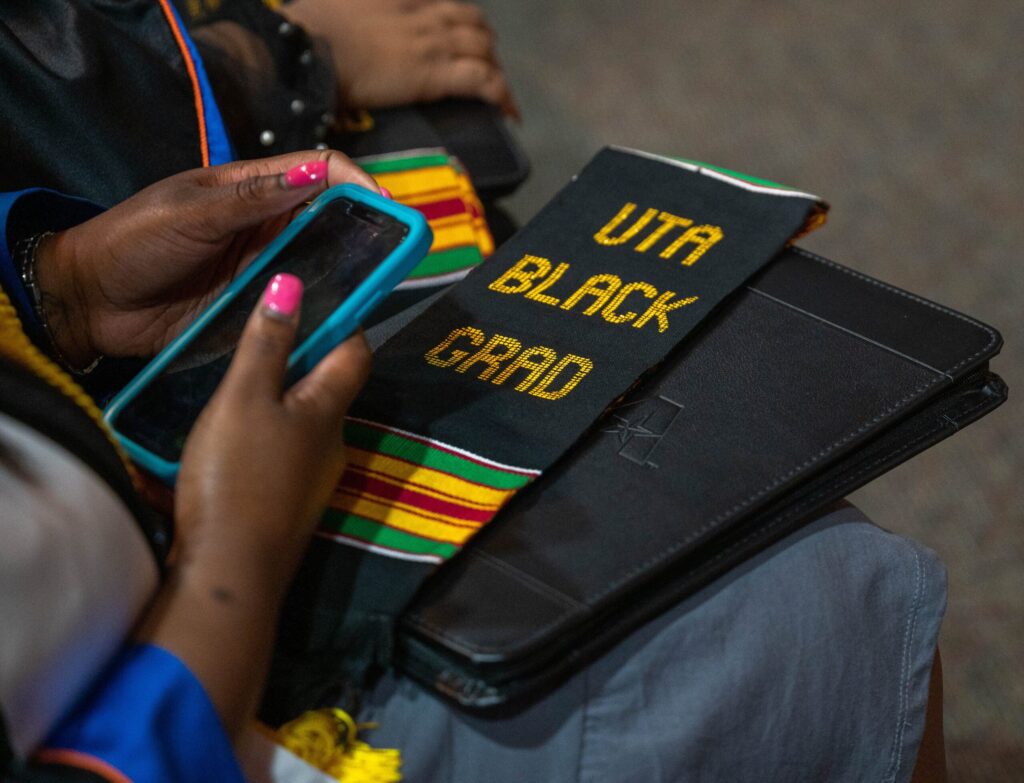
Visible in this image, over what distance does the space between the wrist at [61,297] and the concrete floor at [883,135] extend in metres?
0.80

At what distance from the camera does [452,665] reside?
1.67ft

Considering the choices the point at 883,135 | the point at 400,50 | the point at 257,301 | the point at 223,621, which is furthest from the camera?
the point at 883,135

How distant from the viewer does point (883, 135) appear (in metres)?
1.51

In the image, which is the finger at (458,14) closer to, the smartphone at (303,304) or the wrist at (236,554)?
the smartphone at (303,304)

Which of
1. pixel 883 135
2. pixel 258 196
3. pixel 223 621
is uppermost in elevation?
pixel 258 196

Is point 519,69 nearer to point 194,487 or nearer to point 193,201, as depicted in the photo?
point 193,201

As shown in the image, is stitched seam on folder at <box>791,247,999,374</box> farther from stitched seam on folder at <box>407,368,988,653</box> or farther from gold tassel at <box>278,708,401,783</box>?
gold tassel at <box>278,708,401,783</box>

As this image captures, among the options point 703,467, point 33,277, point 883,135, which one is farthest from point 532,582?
point 883,135

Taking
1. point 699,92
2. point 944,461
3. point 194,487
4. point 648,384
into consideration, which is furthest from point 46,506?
point 699,92

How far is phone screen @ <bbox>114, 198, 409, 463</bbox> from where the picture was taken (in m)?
0.55

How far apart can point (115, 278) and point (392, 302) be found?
0.19 metres

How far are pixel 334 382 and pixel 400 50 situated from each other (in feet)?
1.71

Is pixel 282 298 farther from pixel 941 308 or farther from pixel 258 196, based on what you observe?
pixel 941 308

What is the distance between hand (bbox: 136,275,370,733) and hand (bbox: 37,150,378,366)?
3.9 inches
